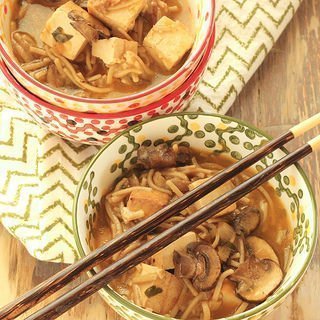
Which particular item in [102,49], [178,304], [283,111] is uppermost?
[102,49]

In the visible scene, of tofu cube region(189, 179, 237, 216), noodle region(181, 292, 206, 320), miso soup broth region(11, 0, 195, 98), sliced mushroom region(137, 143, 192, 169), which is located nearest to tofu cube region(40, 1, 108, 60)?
miso soup broth region(11, 0, 195, 98)

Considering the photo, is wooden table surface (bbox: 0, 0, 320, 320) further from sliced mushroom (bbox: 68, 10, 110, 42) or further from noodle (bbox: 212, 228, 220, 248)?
sliced mushroom (bbox: 68, 10, 110, 42)

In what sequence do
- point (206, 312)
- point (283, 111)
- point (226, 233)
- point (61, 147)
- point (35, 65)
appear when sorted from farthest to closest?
point (283, 111) → point (61, 147) → point (35, 65) → point (226, 233) → point (206, 312)

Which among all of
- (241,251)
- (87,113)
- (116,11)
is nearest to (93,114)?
(87,113)

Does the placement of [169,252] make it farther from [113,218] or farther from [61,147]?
[61,147]

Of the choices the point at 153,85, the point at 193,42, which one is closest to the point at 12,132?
the point at 153,85

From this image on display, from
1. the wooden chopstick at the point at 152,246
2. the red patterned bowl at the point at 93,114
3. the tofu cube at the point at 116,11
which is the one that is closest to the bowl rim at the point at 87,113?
the red patterned bowl at the point at 93,114
